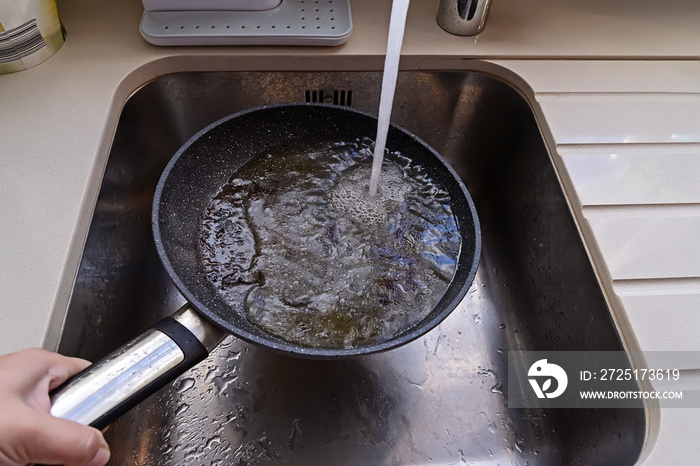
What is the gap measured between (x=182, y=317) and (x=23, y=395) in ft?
0.55

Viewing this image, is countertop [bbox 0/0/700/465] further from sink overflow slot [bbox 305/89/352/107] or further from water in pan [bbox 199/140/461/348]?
water in pan [bbox 199/140/461/348]

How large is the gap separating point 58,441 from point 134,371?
86 mm

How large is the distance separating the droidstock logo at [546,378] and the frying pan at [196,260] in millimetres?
266

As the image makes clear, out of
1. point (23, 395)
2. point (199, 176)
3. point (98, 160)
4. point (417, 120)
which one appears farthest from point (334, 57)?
point (23, 395)

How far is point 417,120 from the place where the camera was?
966mm

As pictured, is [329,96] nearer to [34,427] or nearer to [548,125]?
[548,125]

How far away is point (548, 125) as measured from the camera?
31.8 inches

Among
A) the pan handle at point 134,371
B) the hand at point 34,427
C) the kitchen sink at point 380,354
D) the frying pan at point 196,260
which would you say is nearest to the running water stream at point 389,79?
the frying pan at point 196,260

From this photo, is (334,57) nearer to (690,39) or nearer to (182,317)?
(182,317)

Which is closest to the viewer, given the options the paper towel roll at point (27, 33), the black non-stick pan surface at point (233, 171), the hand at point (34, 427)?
the hand at point (34, 427)

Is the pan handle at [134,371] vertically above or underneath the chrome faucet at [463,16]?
underneath

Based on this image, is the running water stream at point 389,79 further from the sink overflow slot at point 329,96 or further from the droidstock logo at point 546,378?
the droidstock logo at point 546,378

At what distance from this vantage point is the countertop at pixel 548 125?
58 centimetres

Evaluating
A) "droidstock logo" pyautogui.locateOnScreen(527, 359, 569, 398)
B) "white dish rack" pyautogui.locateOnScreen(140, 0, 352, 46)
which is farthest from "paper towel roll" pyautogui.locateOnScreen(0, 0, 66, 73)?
"droidstock logo" pyautogui.locateOnScreen(527, 359, 569, 398)
